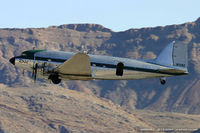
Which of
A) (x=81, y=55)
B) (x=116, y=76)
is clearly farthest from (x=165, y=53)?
(x=81, y=55)

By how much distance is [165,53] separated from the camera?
65.0 metres

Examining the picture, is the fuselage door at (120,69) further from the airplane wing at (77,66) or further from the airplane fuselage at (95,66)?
the airplane wing at (77,66)

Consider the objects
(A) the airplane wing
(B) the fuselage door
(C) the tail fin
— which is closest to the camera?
(A) the airplane wing

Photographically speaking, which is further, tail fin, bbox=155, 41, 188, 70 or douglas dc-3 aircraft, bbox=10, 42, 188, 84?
tail fin, bbox=155, 41, 188, 70

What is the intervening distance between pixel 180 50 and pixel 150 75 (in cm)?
571

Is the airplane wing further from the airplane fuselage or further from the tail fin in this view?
the tail fin

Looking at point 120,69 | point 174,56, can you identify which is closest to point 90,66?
point 120,69

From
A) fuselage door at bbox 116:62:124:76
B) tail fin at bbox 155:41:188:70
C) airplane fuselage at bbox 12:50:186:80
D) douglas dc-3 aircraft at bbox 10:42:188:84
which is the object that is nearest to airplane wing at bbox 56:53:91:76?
douglas dc-3 aircraft at bbox 10:42:188:84

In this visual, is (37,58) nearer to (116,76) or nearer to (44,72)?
(44,72)

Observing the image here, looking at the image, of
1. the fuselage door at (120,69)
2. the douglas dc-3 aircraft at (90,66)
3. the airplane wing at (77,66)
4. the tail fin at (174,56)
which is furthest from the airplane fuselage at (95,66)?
the tail fin at (174,56)

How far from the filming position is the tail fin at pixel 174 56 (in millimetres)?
64000

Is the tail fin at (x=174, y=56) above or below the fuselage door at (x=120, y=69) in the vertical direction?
above

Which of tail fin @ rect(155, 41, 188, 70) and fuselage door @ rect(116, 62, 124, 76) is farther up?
tail fin @ rect(155, 41, 188, 70)

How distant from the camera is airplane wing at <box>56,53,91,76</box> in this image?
54247 millimetres
